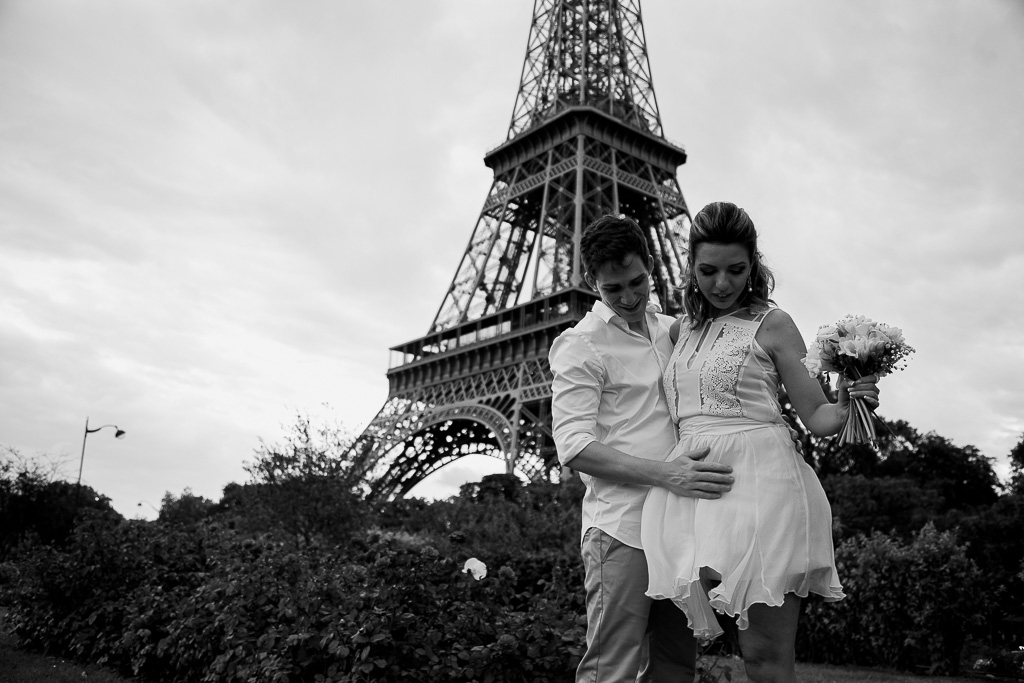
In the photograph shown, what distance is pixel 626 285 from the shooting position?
2727mm

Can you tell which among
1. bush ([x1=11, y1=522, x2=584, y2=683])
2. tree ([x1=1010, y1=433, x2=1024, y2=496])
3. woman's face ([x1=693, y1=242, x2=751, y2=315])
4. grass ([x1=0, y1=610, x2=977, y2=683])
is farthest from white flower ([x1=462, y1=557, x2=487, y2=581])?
tree ([x1=1010, y1=433, x2=1024, y2=496])

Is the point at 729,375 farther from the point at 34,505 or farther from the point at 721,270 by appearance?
the point at 34,505

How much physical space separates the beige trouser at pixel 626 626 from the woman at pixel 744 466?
0.10 m

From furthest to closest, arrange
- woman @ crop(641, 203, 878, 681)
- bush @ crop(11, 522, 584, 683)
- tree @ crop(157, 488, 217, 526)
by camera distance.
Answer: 1. tree @ crop(157, 488, 217, 526)
2. bush @ crop(11, 522, 584, 683)
3. woman @ crop(641, 203, 878, 681)

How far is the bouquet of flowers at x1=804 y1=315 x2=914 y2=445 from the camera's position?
2.39 metres

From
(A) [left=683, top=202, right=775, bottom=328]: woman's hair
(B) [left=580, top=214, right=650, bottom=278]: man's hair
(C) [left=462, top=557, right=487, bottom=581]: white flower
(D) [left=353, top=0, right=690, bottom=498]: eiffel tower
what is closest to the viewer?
(A) [left=683, top=202, right=775, bottom=328]: woman's hair

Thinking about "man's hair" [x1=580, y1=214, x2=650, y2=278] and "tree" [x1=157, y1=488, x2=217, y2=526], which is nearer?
"man's hair" [x1=580, y1=214, x2=650, y2=278]

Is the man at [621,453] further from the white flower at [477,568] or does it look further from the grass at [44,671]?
the grass at [44,671]

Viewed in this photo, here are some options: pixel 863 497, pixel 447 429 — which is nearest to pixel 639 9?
pixel 447 429

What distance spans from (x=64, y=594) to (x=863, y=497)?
23.0 metres

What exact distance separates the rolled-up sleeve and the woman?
0.27 metres

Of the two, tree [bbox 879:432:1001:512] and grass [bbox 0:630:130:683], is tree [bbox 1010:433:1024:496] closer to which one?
tree [bbox 879:432:1001:512]

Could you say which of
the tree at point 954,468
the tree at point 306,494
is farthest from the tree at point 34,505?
the tree at point 954,468

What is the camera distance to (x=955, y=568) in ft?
31.4
